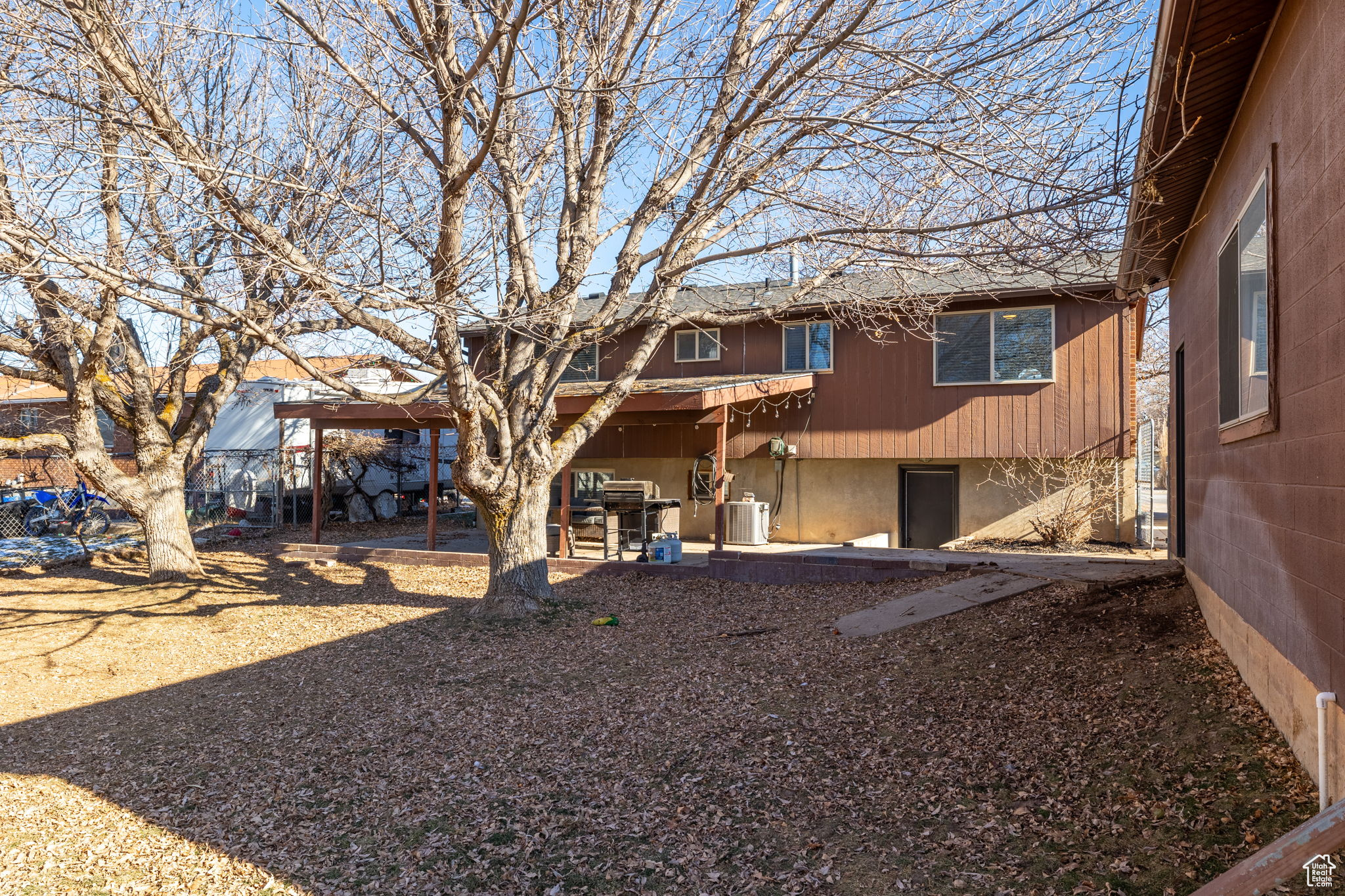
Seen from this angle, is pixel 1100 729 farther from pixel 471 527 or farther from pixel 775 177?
pixel 471 527

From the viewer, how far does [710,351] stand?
15430 mm

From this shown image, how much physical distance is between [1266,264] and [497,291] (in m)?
5.90

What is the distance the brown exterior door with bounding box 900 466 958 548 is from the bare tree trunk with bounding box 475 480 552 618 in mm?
7547

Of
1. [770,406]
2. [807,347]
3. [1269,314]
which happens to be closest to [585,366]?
[770,406]

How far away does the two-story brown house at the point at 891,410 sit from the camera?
1252 centimetres

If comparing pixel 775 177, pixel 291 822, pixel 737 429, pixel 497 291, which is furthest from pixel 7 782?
pixel 737 429

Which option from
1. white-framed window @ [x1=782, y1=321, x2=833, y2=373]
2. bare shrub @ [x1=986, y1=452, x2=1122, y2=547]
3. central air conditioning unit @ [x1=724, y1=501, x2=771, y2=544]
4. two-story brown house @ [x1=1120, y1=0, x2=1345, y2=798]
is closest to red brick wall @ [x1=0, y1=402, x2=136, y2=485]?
central air conditioning unit @ [x1=724, y1=501, x2=771, y2=544]

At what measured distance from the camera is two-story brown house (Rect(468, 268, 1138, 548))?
1252 cm

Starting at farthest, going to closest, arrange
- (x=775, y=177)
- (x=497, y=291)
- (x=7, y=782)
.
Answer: (x=775, y=177)
(x=497, y=291)
(x=7, y=782)

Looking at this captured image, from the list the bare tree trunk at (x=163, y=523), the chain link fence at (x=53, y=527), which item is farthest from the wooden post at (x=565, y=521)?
the chain link fence at (x=53, y=527)

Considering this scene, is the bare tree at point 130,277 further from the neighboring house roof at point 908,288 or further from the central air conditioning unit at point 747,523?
the central air conditioning unit at point 747,523

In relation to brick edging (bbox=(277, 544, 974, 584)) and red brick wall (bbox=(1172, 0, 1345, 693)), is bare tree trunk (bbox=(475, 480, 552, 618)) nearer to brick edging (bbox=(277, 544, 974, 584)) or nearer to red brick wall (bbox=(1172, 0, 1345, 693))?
brick edging (bbox=(277, 544, 974, 584))

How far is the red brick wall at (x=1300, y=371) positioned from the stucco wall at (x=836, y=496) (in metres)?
8.55

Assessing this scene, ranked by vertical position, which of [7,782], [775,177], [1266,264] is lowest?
[7,782]
